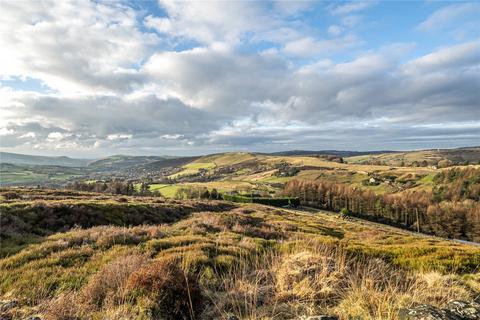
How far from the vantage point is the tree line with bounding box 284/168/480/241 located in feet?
307

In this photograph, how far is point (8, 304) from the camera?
5574 millimetres

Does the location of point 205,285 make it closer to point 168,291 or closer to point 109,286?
point 168,291

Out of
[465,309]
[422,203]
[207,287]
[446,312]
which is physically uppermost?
[446,312]

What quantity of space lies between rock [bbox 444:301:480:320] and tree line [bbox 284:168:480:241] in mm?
104549

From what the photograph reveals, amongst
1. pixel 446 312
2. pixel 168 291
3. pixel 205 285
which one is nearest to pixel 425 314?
pixel 446 312

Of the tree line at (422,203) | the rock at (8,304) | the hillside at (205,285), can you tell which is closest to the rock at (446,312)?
the hillside at (205,285)

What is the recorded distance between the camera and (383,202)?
11362 cm

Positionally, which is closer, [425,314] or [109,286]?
[425,314]

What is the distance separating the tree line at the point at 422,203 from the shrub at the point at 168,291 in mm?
107272

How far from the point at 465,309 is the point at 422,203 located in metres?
124

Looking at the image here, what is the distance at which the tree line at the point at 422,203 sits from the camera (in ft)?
307

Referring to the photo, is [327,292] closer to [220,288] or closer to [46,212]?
[220,288]

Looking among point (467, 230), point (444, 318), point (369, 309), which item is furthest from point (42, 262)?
point (467, 230)

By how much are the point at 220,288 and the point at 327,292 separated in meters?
2.44
